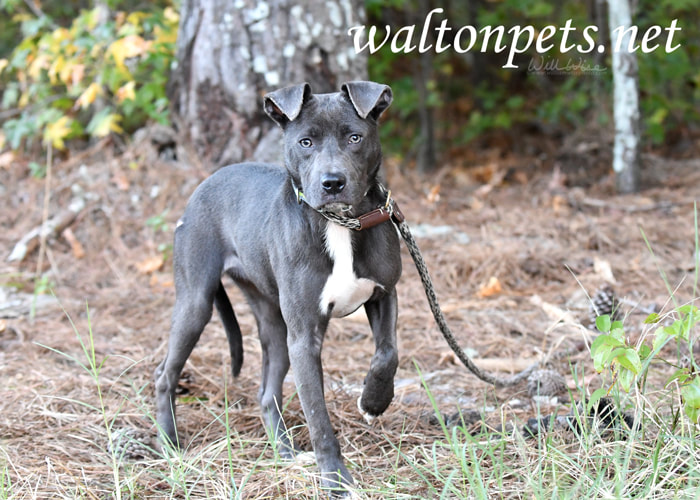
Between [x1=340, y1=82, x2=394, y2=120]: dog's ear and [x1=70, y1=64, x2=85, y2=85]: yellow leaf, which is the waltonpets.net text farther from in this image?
[x1=340, y1=82, x2=394, y2=120]: dog's ear

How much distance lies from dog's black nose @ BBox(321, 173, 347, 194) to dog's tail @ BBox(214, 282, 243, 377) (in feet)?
4.09

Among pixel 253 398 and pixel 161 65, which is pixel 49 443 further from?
pixel 161 65

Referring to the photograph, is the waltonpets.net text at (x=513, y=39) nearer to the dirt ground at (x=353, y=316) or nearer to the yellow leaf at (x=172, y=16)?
the dirt ground at (x=353, y=316)

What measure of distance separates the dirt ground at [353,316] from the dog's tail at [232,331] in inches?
8.0

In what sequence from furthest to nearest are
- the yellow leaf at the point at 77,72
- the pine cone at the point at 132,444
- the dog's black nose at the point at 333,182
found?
the yellow leaf at the point at 77,72, the pine cone at the point at 132,444, the dog's black nose at the point at 333,182

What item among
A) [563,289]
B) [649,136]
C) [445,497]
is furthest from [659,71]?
[445,497]

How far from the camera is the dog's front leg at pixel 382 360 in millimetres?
3273

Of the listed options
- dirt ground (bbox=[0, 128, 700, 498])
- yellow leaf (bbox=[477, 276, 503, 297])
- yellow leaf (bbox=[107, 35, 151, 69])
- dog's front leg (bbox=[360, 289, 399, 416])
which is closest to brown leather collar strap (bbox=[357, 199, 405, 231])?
dog's front leg (bbox=[360, 289, 399, 416])

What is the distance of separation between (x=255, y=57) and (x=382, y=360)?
370cm

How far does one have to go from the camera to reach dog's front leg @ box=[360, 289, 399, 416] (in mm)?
3273

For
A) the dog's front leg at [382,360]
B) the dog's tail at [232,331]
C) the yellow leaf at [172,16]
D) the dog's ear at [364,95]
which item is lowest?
the dog's tail at [232,331]

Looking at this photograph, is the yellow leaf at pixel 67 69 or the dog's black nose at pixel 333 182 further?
the yellow leaf at pixel 67 69

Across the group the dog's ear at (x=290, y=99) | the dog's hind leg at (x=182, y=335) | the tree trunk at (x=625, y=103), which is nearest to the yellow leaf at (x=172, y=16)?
the tree trunk at (x=625, y=103)

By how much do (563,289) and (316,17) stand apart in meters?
2.91
